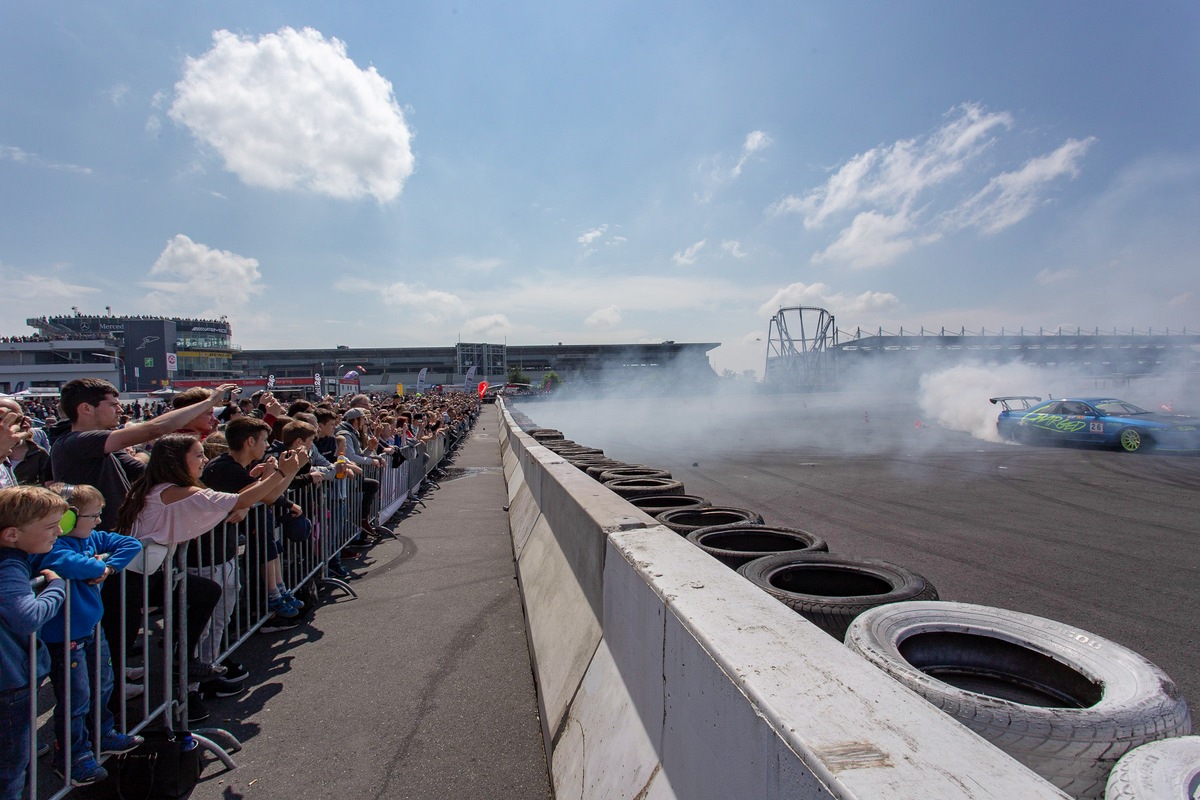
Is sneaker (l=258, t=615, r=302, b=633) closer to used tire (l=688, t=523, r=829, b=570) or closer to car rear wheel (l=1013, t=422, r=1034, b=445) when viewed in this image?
used tire (l=688, t=523, r=829, b=570)

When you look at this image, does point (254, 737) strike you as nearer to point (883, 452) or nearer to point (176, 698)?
point (176, 698)

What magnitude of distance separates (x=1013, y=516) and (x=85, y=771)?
10.4 m

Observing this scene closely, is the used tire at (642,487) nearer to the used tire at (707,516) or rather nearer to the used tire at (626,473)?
the used tire at (626,473)

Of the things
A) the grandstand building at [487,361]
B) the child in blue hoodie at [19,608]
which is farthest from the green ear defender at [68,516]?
the grandstand building at [487,361]

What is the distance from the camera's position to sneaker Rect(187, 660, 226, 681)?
371 cm

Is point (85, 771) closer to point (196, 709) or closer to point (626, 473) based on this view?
point (196, 709)

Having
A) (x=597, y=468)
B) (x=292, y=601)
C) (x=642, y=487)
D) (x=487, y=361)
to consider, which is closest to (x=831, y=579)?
(x=642, y=487)

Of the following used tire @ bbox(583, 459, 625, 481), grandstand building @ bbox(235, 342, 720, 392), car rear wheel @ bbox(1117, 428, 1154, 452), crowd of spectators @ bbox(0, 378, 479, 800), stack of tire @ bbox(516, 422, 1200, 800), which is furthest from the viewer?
grandstand building @ bbox(235, 342, 720, 392)

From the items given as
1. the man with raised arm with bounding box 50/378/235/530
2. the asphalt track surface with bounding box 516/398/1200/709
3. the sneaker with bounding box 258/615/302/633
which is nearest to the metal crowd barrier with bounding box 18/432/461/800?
the sneaker with bounding box 258/615/302/633

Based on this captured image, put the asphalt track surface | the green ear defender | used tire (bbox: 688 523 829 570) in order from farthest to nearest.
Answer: the asphalt track surface
used tire (bbox: 688 523 829 570)
the green ear defender

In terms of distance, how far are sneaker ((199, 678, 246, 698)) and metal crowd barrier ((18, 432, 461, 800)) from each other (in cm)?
15

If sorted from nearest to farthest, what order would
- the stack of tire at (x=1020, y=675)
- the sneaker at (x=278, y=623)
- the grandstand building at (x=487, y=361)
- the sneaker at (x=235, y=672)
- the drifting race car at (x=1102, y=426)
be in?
the stack of tire at (x=1020, y=675) → the sneaker at (x=235, y=672) → the sneaker at (x=278, y=623) → the drifting race car at (x=1102, y=426) → the grandstand building at (x=487, y=361)

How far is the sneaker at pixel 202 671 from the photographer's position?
3707mm

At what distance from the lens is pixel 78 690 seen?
2.81 metres
